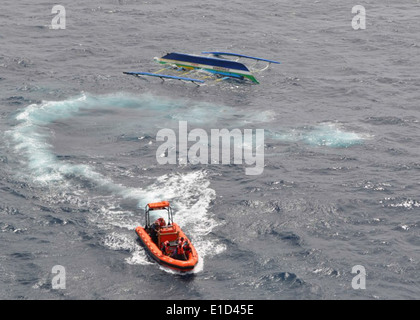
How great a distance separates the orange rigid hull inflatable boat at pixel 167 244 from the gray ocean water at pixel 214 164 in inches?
42.6

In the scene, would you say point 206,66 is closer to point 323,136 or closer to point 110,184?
point 323,136

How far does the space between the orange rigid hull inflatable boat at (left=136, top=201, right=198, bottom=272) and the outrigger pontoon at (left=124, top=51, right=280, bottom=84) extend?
131ft

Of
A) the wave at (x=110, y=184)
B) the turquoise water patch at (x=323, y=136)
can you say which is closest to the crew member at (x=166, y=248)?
the wave at (x=110, y=184)

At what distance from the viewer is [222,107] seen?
89.9 m

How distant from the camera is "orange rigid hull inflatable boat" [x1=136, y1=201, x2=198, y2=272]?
54875 mm

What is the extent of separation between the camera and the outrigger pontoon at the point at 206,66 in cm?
9712

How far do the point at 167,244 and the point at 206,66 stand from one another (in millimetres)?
48326

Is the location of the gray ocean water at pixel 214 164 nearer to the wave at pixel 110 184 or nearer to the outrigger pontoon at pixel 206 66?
the wave at pixel 110 184

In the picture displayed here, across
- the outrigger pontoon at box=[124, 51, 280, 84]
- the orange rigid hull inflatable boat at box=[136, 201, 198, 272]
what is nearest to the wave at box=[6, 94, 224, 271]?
the orange rigid hull inflatable boat at box=[136, 201, 198, 272]

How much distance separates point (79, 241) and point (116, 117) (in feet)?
97.9

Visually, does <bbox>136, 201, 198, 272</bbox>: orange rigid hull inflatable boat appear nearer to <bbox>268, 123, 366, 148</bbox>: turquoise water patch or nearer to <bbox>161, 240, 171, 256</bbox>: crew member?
<bbox>161, 240, 171, 256</bbox>: crew member

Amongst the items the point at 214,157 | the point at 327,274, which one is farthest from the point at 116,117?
the point at 327,274

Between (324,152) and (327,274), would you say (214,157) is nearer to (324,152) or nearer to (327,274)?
(324,152)

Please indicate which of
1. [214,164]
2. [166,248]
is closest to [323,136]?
[214,164]
